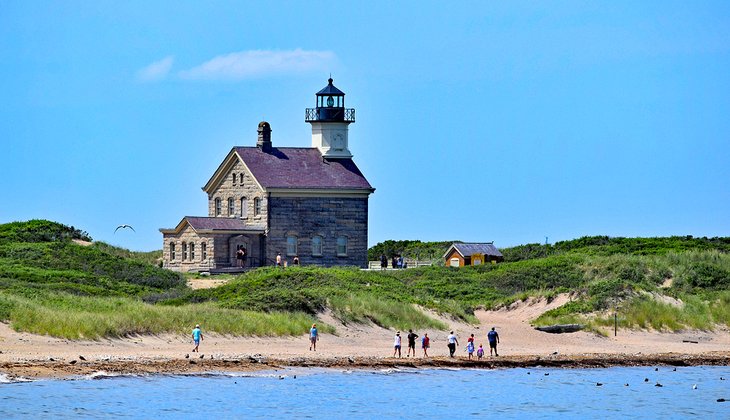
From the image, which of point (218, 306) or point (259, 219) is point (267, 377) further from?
point (259, 219)

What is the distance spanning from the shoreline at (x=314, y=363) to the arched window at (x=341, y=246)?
26891mm

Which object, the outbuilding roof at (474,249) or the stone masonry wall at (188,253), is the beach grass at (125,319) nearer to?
the stone masonry wall at (188,253)

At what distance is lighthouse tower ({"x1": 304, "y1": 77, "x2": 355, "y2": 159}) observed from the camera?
2687 inches

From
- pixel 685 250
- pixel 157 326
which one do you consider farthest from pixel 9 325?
pixel 685 250

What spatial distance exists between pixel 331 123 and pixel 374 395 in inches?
1429

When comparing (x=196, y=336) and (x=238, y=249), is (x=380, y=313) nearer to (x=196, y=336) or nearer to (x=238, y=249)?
(x=196, y=336)

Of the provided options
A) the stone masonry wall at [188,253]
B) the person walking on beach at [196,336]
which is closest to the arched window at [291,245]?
the stone masonry wall at [188,253]

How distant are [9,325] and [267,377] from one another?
741 cm

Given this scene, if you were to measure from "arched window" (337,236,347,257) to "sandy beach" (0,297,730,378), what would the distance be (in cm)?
1916

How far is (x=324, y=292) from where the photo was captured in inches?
1783

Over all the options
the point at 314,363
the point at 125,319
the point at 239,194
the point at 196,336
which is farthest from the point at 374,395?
the point at 239,194

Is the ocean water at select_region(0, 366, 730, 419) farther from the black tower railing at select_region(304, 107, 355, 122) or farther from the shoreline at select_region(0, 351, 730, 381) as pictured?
the black tower railing at select_region(304, 107, 355, 122)

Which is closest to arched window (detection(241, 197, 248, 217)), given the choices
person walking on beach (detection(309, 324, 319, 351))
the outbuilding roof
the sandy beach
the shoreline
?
the outbuilding roof

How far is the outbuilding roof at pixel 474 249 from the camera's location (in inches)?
2633
